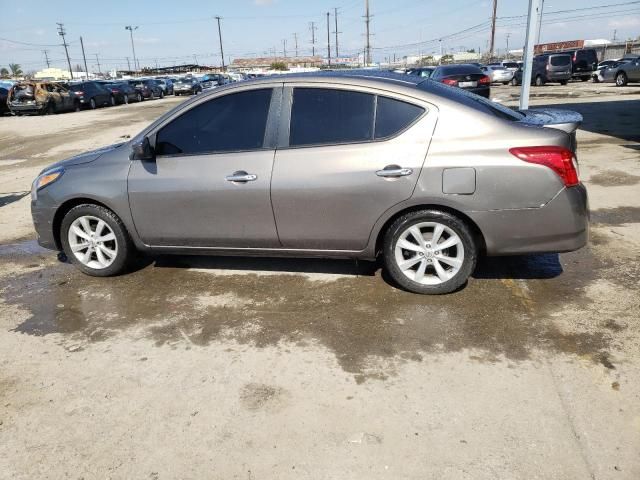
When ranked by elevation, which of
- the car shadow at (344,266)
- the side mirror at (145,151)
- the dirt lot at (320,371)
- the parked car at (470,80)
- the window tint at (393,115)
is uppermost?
the window tint at (393,115)

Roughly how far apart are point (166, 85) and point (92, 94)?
13839 millimetres

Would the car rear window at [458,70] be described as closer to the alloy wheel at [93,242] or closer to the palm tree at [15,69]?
the alloy wheel at [93,242]

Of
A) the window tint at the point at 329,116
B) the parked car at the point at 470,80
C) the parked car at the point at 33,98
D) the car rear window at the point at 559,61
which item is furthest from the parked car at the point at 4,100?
the car rear window at the point at 559,61

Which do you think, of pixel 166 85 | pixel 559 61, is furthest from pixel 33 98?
pixel 559 61

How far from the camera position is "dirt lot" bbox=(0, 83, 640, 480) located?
2.48 metres

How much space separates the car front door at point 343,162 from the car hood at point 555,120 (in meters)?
0.87

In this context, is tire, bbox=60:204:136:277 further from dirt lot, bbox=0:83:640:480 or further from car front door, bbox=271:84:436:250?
car front door, bbox=271:84:436:250

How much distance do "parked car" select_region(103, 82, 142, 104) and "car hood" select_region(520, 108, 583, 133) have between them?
3328 centimetres

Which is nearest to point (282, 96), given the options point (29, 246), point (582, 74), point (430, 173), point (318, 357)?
point (430, 173)

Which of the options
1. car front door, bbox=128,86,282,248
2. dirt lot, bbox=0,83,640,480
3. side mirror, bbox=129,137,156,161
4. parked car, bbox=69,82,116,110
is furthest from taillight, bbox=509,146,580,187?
parked car, bbox=69,82,116,110

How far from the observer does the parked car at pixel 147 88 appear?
38.4 meters

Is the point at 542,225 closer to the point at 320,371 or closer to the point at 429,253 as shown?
the point at 429,253

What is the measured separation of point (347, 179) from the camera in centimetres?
391

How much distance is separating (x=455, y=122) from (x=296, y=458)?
253 centimetres
